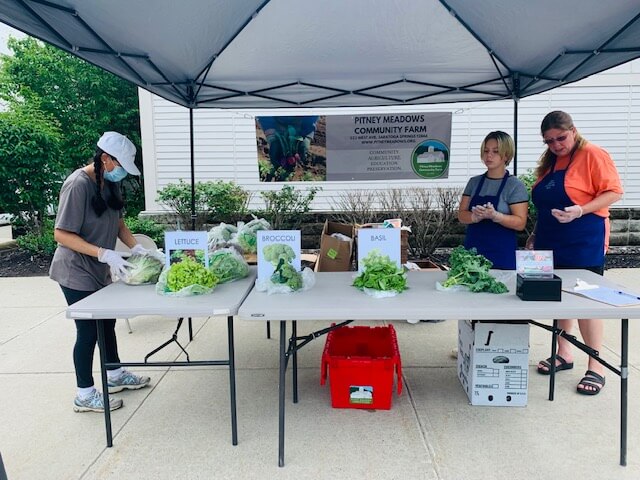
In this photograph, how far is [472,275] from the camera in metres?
2.64

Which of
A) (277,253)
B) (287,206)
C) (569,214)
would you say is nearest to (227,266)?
(277,253)

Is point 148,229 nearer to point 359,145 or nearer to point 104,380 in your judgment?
point 359,145

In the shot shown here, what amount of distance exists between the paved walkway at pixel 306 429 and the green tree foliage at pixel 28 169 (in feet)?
16.3

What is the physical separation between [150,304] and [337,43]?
2.40 meters

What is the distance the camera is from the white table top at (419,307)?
2.21 metres

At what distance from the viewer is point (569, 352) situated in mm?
3439

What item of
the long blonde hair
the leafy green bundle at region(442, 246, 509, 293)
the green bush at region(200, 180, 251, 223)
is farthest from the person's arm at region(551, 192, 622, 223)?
the green bush at region(200, 180, 251, 223)

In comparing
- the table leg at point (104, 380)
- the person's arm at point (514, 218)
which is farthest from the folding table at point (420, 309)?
the table leg at point (104, 380)

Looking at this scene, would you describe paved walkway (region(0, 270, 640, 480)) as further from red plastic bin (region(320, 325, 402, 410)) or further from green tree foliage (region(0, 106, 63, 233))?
green tree foliage (region(0, 106, 63, 233))

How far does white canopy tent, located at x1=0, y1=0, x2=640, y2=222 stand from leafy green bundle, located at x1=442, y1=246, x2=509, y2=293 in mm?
1562

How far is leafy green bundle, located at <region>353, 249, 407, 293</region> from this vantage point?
2529 mm

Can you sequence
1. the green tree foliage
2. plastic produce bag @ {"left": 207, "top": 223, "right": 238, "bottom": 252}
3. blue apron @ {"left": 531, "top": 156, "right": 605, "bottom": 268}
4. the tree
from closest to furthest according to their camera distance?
blue apron @ {"left": 531, "top": 156, "right": 605, "bottom": 268}
plastic produce bag @ {"left": 207, "top": 223, "right": 238, "bottom": 252}
the green tree foliage
the tree

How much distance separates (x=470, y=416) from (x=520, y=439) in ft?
1.08

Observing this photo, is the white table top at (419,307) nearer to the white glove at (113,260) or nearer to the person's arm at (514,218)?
the person's arm at (514,218)
